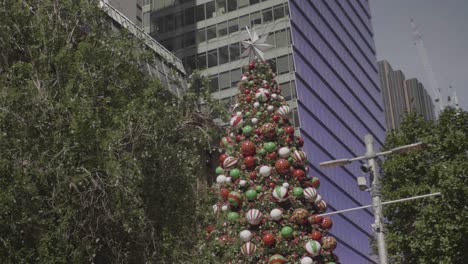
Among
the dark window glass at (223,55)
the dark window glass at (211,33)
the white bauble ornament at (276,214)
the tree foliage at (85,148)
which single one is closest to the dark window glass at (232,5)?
the dark window glass at (211,33)

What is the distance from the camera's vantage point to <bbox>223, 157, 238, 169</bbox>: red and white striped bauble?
19.7 m

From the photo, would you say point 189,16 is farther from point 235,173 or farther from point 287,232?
point 287,232

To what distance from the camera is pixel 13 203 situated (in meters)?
13.9

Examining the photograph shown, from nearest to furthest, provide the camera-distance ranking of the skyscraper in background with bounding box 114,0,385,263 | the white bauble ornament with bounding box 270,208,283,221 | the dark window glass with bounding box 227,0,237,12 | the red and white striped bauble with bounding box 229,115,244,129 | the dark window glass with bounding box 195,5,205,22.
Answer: the white bauble ornament with bounding box 270,208,283,221
the red and white striped bauble with bounding box 229,115,244,129
the skyscraper in background with bounding box 114,0,385,263
the dark window glass with bounding box 227,0,237,12
the dark window glass with bounding box 195,5,205,22

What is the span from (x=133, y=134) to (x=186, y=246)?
398 cm

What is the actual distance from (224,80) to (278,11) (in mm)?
8205

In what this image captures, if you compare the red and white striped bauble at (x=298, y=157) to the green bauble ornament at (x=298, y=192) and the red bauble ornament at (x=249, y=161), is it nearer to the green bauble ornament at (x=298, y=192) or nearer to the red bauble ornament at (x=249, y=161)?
the green bauble ornament at (x=298, y=192)

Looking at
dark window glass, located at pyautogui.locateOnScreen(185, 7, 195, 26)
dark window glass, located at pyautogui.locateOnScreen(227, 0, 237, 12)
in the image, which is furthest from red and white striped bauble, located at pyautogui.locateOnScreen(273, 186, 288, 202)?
dark window glass, located at pyautogui.locateOnScreen(185, 7, 195, 26)

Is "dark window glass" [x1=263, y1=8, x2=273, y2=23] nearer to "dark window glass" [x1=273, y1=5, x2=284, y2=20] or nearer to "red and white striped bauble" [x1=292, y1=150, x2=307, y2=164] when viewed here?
"dark window glass" [x1=273, y1=5, x2=284, y2=20]

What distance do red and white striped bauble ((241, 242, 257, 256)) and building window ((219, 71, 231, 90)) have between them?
37421 millimetres

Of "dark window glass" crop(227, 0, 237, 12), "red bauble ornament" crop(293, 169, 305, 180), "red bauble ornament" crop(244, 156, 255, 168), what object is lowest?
"red bauble ornament" crop(293, 169, 305, 180)

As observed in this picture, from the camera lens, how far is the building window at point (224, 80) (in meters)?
55.0

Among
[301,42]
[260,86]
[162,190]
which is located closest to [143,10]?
[301,42]

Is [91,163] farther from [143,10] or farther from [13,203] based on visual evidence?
[143,10]
